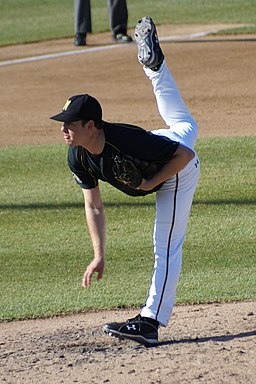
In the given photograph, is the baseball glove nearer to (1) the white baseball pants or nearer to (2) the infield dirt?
(1) the white baseball pants

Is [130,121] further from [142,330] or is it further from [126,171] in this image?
[126,171]

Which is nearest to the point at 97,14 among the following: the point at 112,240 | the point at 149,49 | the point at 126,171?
the point at 112,240

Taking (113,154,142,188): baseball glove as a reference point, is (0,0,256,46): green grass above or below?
below

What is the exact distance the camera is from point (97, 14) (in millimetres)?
19203

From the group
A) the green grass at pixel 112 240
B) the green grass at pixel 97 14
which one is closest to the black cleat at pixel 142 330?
the green grass at pixel 112 240

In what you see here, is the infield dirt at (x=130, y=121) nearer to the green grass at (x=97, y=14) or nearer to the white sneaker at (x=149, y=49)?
the green grass at (x=97, y=14)

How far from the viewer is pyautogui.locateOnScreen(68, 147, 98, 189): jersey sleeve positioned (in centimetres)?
521

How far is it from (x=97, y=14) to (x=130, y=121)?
8.21 m

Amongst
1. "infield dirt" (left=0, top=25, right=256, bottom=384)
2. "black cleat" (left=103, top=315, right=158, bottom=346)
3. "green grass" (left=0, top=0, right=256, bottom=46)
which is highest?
"black cleat" (left=103, top=315, right=158, bottom=346)

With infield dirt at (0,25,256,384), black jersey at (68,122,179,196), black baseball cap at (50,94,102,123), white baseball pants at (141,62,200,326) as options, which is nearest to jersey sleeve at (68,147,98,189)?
black jersey at (68,122,179,196)

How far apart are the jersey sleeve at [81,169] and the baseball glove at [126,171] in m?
0.27

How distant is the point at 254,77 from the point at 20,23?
23.3 ft

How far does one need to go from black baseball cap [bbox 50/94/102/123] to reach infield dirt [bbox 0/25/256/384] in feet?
4.13

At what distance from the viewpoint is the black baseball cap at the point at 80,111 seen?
4977 mm
